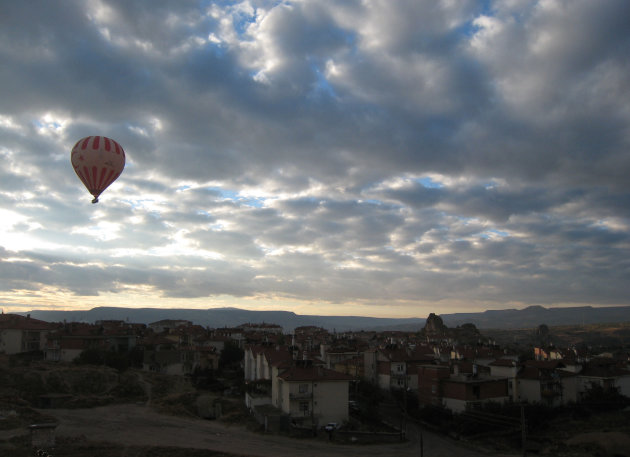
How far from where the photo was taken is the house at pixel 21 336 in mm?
72375

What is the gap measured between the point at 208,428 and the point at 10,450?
15049 millimetres

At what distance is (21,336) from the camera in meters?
73.7

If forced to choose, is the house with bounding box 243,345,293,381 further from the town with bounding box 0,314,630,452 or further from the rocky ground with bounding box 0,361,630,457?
the rocky ground with bounding box 0,361,630,457

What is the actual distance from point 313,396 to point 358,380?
1573 centimetres

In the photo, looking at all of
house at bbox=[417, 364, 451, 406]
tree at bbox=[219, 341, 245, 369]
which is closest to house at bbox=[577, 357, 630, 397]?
house at bbox=[417, 364, 451, 406]

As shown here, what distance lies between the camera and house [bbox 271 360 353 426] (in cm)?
4088

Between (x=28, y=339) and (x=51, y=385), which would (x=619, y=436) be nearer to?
(x=51, y=385)

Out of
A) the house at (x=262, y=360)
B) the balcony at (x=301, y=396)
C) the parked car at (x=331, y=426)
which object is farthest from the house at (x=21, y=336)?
the parked car at (x=331, y=426)

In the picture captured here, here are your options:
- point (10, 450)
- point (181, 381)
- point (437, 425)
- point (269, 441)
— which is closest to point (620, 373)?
point (437, 425)

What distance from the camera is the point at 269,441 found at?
36.5 meters

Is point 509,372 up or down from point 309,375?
down

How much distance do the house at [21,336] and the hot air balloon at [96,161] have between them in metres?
52.3

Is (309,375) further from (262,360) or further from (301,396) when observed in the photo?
(262,360)

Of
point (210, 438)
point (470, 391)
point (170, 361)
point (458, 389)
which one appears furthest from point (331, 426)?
point (170, 361)
